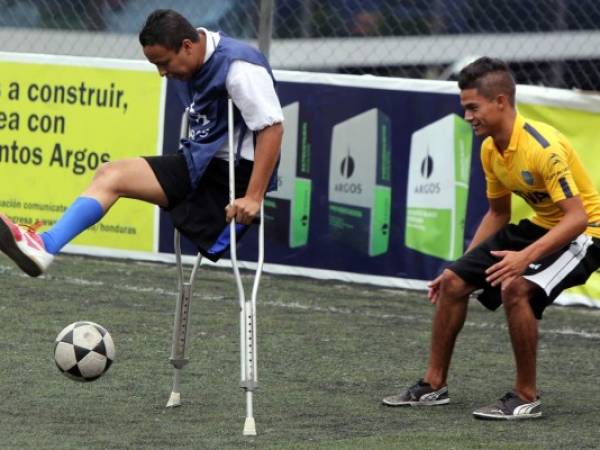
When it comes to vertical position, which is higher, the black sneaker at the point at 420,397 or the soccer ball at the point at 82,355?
the soccer ball at the point at 82,355

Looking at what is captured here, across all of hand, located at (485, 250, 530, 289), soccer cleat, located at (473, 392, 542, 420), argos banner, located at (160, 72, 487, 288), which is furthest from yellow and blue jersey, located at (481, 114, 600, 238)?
argos banner, located at (160, 72, 487, 288)

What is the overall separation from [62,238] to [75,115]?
5370 mm

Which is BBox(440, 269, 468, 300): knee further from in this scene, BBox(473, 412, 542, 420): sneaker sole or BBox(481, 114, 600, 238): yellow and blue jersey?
BBox(473, 412, 542, 420): sneaker sole

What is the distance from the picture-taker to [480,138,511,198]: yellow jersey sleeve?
6.71 metres

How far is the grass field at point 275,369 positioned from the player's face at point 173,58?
1419 mm

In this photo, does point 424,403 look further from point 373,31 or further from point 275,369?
point 373,31

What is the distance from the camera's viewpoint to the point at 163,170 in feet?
20.9

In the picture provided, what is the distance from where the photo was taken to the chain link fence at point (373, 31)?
11938mm

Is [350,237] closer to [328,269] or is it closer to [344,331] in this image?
[328,269]

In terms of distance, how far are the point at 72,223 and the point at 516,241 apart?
1.96 meters

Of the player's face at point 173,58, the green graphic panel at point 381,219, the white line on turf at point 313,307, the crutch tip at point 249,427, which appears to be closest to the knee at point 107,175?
the player's face at point 173,58

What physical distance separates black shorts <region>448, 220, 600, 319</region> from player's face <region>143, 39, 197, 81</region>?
1502 mm

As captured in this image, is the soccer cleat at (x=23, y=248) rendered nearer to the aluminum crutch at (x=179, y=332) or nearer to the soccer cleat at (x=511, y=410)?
the aluminum crutch at (x=179, y=332)

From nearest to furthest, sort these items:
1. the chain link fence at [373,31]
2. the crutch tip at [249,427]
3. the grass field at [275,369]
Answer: the crutch tip at [249,427], the grass field at [275,369], the chain link fence at [373,31]
